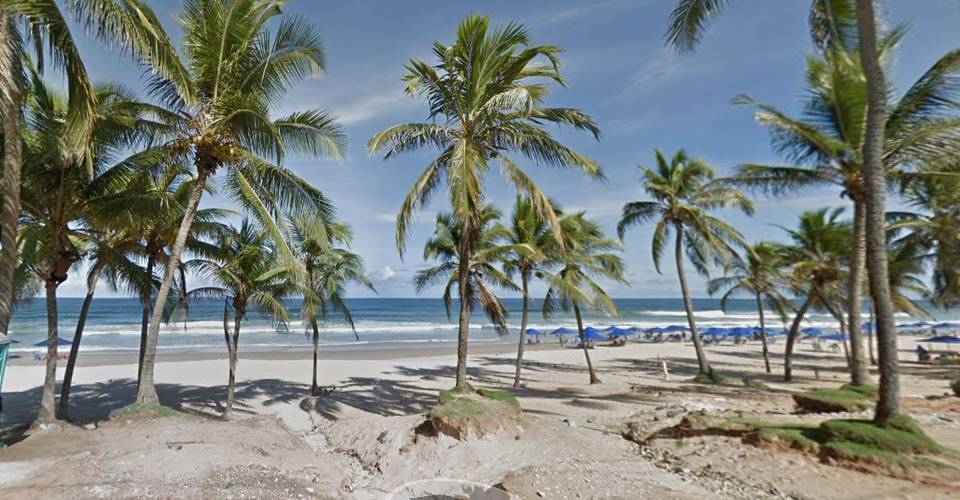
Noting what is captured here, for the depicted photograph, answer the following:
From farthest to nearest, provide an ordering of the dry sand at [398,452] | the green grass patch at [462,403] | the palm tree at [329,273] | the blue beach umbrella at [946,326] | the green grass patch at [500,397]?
the blue beach umbrella at [946,326]
the palm tree at [329,273]
the green grass patch at [500,397]
the green grass patch at [462,403]
the dry sand at [398,452]

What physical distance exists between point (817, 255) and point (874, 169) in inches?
461

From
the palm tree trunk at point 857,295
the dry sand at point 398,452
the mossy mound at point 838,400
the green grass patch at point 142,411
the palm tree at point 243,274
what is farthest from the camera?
the palm tree at point 243,274

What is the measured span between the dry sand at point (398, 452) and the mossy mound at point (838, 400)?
512mm

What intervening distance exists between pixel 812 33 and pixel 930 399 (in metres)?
9.10

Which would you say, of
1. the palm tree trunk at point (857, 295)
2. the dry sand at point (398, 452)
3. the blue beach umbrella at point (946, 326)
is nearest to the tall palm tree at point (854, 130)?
the palm tree trunk at point (857, 295)

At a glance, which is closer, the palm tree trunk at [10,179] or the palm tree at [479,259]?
the palm tree trunk at [10,179]

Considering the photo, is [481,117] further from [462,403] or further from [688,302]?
[688,302]

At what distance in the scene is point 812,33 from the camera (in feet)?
27.7

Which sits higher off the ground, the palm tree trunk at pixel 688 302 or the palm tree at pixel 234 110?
the palm tree at pixel 234 110

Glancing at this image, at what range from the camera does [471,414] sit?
8.06m

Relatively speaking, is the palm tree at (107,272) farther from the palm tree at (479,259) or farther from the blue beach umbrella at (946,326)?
the blue beach umbrella at (946,326)

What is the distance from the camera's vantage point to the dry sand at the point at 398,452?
5.23 metres

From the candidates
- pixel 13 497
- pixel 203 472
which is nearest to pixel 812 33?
pixel 203 472

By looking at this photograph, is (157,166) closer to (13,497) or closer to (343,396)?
(13,497)
